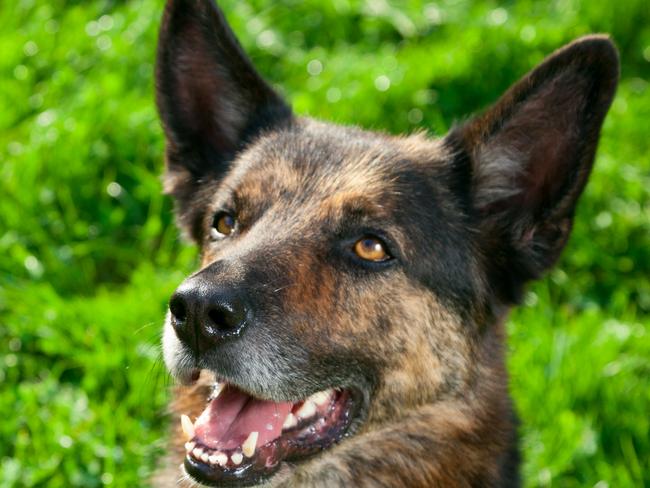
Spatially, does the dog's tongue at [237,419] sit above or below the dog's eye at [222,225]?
below

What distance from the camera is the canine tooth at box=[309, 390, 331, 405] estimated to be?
3743mm

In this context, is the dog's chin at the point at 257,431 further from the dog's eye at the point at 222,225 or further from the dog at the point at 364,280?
the dog's eye at the point at 222,225

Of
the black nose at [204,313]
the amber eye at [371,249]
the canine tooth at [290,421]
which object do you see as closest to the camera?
the black nose at [204,313]

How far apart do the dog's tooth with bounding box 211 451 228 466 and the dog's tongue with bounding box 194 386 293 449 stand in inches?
2.0

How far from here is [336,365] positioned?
12.0 feet

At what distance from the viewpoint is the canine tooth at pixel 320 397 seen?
3743mm

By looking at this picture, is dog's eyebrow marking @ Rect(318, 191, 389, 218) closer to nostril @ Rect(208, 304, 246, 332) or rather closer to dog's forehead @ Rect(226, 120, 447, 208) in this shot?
dog's forehead @ Rect(226, 120, 447, 208)

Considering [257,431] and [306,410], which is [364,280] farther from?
[257,431]

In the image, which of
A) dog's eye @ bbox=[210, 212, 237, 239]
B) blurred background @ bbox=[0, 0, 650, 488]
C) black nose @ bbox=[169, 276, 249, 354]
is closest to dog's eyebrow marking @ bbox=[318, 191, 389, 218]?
dog's eye @ bbox=[210, 212, 237, 239]

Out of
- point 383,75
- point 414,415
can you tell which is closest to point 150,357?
point 414,415

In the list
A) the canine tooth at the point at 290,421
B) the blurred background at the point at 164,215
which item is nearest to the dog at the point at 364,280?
the canine tooth at the point at 290,421

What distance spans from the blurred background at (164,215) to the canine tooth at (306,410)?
881mm

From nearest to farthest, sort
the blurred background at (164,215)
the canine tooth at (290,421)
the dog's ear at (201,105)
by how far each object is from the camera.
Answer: the canine tooth at (290,421) → the dog's ear at (201,105) → the blurred background at (164,215)

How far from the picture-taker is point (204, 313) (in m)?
3.36
